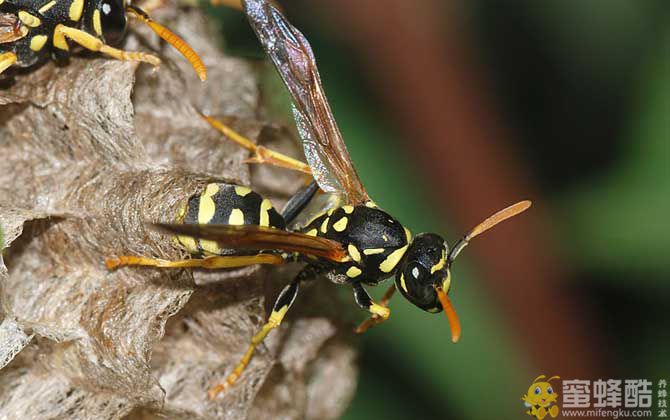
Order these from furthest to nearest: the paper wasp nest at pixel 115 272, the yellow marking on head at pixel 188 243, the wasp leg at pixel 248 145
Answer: the wasp leg at pixel 248 145 → the yellow marking on head at pixel 188 243 → the paper wasp nest at pixel 115 272

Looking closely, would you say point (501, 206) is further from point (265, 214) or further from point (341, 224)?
point (265, 214)

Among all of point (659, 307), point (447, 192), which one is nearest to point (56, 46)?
point (447, 192)

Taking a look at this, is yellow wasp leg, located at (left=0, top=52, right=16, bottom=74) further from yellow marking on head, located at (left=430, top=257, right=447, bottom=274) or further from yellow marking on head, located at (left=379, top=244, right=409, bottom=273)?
yellow marking on head, located at (left=430, top=257, right=447, bottom=274)

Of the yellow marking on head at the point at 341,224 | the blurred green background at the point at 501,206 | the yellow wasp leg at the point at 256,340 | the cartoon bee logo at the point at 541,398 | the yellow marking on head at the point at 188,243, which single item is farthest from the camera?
the cartoon bee logo at the point at 541,398

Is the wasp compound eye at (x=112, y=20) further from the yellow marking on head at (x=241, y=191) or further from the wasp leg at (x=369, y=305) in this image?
the wasp leg at (x=369, y=305)

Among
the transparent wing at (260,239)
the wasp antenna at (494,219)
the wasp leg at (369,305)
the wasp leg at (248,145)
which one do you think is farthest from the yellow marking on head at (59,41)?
the wasp antenna at (494,219)
